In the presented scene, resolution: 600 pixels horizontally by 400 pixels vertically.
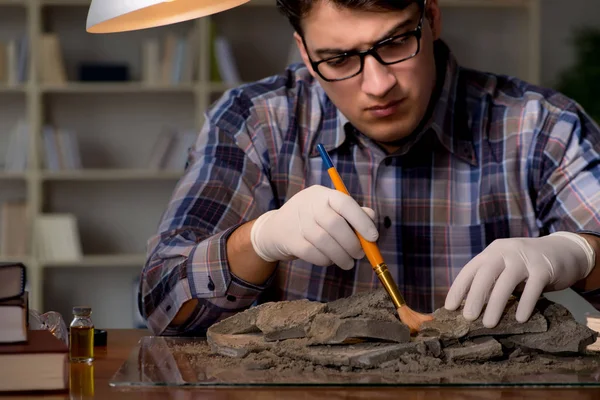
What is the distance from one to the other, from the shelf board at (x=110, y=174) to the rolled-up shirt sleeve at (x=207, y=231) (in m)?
2.10

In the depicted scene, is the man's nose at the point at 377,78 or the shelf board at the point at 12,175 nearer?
the man's nose at the point at 377,78

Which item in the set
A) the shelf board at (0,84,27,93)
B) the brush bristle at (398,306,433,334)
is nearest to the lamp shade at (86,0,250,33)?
the brush bristle at (398,306,433,334)

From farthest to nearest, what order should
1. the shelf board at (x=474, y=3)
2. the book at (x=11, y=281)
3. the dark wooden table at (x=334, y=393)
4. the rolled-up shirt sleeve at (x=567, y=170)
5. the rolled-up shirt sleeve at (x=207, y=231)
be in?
the shelf board at (x=474, y=3) → the rolled-up shirt sleeve at (x=567, y=170) → the rolled-up shirt sleeve at (x=207, y=231) → the book at (x=11, y=281) → the dark wooden table at (x=334, y=393)

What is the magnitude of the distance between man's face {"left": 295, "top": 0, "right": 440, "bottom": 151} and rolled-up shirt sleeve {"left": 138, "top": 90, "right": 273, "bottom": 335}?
0.26m

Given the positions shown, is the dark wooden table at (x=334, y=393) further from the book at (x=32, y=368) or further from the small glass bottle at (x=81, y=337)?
the small glass bottle at (x=81, y=337)

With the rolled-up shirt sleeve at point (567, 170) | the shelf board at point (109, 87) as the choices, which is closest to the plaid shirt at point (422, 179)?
the rolled-up shirt sleeve at point (567, 170)

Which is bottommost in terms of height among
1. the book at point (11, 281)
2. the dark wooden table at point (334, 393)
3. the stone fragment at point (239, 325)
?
the stone fragment at point (239, 325)

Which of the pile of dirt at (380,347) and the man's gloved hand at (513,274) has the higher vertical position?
the man's gloved hand at (513,274)

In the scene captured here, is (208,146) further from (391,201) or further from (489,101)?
(489,101)

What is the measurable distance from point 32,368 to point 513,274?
666 mm

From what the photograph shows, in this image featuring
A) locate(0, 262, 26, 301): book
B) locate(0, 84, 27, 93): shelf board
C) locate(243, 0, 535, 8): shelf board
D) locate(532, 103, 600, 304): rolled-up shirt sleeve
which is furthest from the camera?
locate(243, 0, 535, 8): shelf board

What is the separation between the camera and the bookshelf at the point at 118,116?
406cm

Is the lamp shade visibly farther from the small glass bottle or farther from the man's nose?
the small glass bottle

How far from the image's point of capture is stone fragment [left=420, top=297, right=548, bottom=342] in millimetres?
1118
